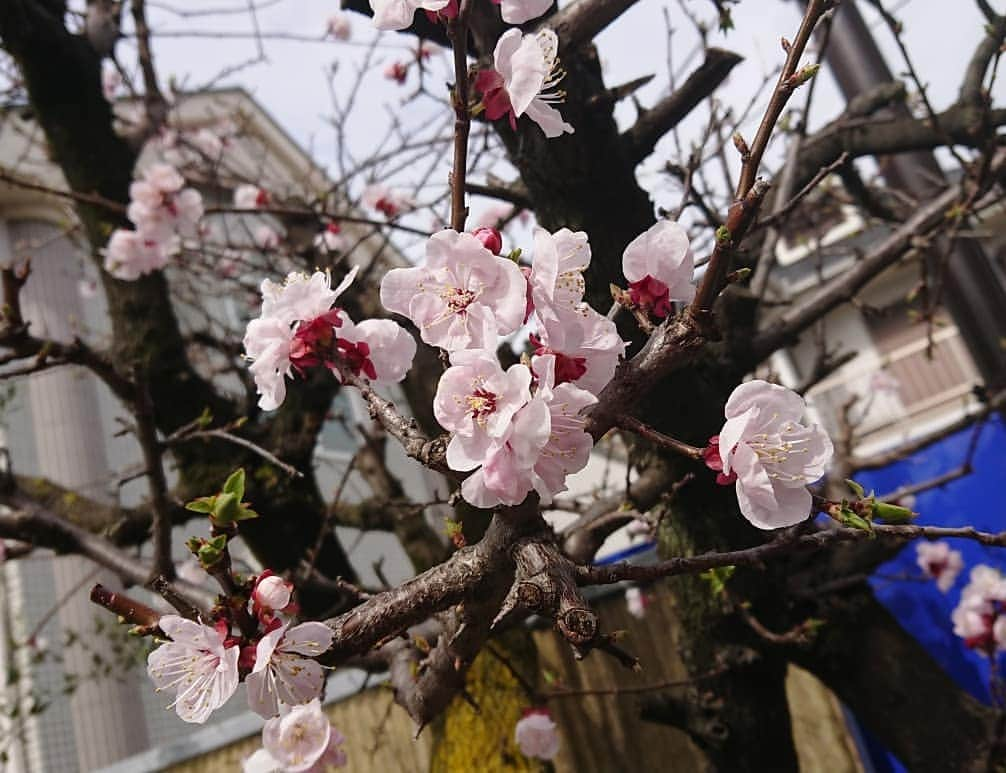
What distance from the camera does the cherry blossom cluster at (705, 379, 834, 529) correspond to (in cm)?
85

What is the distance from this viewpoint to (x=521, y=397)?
78 centimetres

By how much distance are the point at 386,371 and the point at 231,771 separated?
2614 millimetres

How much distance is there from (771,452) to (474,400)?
1.23ft

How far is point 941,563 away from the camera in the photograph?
11.6ft

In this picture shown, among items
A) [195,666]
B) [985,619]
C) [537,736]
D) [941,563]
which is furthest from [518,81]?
[941,563]

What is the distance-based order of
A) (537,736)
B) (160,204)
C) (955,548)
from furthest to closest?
(955,548) → (160,204) → (537,736)

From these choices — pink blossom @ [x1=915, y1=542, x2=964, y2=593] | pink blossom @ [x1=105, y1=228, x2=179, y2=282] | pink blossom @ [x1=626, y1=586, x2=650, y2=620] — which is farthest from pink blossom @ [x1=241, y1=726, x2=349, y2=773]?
pink blossom @ [x1=915, y1=542, x2=964, y2=593]

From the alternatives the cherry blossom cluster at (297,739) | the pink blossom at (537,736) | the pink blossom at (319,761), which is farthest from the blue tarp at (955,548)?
the cherry blossom cluster at (297,739)

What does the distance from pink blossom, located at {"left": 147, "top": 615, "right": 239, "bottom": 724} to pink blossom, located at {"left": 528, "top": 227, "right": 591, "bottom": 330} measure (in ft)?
1.85

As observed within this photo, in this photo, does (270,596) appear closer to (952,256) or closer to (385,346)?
(385,346)

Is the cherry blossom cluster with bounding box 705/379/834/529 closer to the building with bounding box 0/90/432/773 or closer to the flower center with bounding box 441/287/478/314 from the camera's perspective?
the flower center with bounding box 441/287/478/314

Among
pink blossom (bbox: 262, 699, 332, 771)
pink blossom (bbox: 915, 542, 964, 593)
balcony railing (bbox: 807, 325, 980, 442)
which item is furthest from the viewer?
balcony railing (bbox: 807, 325, 980, 442)

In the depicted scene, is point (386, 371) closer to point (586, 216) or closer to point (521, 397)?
point (521, 397)

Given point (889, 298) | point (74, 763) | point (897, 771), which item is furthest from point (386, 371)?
point (889, 298)
